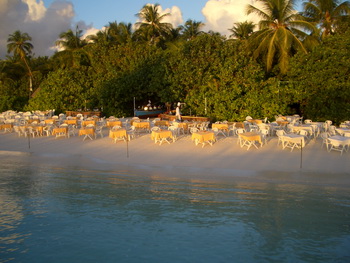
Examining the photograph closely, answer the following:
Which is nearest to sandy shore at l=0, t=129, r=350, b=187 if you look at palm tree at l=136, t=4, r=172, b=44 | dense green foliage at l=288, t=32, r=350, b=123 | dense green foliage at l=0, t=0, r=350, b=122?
dense green foliage at l=0, t=0, r=350, b=122

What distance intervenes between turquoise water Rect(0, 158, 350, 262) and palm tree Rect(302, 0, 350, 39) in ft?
72.4

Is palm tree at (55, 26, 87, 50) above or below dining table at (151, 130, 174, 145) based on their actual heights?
above

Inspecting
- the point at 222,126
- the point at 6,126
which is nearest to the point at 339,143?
the point at 222,126

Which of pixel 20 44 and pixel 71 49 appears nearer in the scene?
pixel 71 49

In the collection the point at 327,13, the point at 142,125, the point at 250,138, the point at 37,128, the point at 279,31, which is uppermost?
the point at 327,13

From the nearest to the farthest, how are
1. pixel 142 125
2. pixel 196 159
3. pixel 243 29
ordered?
pixel 196 159
pixel 142 125
pixel 243 29

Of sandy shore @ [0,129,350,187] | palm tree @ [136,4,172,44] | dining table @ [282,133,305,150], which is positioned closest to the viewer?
sandy shore @ [0,129,350,187]

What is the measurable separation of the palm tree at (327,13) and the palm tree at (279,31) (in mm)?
2978

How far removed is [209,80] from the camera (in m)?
24.6

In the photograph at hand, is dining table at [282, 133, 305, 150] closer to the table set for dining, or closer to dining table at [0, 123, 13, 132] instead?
the table set for dining

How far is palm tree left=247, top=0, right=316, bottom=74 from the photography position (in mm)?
24047

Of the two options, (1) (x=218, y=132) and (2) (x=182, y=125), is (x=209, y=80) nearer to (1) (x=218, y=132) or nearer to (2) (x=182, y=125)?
(2) (x=182, y=125)

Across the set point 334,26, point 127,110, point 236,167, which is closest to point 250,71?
point 334,26

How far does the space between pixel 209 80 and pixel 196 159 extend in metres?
13.5
